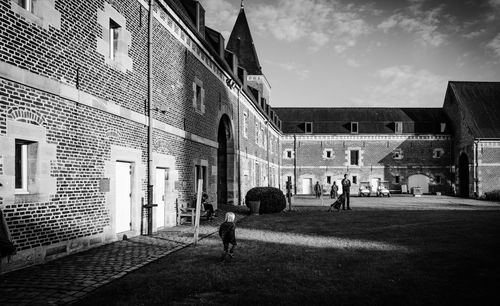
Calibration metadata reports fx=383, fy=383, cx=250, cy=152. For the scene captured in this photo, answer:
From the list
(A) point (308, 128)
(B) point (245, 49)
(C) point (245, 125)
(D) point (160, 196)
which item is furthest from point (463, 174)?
(D) point (160, 196)

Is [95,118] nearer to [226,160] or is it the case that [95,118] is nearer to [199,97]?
[199,97]

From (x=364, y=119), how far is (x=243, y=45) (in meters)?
17.1

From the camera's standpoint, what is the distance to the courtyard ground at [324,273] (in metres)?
4.62

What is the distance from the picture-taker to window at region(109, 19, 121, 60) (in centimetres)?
861

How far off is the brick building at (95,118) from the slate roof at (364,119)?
101 feet

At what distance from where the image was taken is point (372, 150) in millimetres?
42469

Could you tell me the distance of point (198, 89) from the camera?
14.3 m

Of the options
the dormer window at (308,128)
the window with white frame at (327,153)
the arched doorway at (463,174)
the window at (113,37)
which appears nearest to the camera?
the window at (113,37)

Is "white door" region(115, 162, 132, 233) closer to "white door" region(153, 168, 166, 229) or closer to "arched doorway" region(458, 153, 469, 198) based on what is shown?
"white door" region(153, 168, 166, 229)

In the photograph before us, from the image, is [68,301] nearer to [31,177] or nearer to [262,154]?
[31,177]

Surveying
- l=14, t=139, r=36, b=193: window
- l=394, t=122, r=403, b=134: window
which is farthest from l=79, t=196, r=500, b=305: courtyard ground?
l=394, t=122, r=403, b=134: window

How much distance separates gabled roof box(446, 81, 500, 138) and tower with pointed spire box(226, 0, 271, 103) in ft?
63.5

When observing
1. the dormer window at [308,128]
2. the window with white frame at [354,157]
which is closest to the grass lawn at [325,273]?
the window with white frame at [354,157]

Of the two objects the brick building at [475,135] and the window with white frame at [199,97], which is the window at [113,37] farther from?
the brick building at [475,135]
